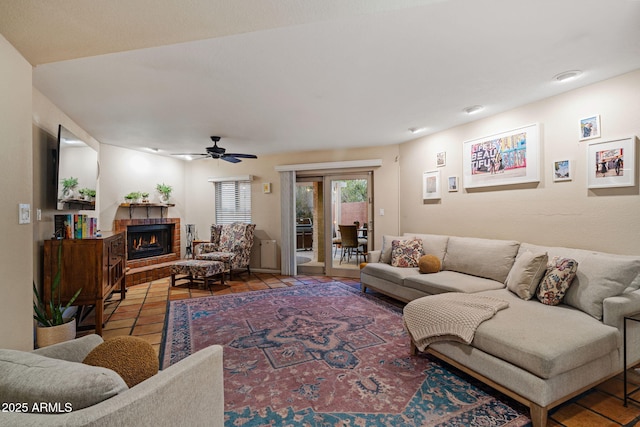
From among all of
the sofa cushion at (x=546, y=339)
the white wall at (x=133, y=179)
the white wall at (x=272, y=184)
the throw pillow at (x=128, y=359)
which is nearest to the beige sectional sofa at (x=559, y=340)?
the sofa cushion at (x=546, y=339)

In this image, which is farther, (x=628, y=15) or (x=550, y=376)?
(x=628, y=15)

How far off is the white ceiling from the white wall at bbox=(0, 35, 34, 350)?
0.18 metres

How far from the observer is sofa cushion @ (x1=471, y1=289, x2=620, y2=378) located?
1.65 metres

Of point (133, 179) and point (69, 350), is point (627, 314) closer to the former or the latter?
point (69, 350)

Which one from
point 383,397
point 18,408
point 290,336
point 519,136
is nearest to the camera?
point 18,408

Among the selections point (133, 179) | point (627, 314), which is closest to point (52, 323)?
point (133, 179)

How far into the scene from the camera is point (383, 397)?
1954 millimetres

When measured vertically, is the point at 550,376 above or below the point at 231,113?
below

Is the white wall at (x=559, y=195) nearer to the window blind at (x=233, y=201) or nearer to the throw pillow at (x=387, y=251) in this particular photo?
the throw pillow at (x=387, y=251)

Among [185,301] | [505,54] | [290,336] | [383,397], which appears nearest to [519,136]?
[505,54]

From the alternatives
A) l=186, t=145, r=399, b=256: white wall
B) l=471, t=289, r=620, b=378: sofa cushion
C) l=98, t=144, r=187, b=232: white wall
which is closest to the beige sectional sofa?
l=471, t=289, r=620, b=378: sofa cushion

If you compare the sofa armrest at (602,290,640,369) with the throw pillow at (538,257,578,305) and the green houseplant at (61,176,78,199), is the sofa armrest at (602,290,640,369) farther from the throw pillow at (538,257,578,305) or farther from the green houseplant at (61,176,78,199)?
the green houseplant at (61,176,78,199)

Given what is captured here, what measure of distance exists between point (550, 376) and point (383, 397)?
0.96m

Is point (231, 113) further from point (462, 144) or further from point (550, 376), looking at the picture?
point (550, 376)
